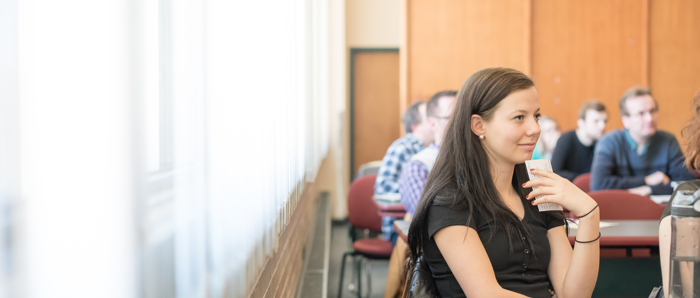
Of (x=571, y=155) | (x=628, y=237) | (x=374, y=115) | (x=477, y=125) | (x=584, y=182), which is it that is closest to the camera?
(x=477, y=125)

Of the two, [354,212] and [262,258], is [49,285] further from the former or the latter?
[354,212]

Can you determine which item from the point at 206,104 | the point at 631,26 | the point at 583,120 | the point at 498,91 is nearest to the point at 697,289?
the point at 498,91

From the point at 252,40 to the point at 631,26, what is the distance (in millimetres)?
6826

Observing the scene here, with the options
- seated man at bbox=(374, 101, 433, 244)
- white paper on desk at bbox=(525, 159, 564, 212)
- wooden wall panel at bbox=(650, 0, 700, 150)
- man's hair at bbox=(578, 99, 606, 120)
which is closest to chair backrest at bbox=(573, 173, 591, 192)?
man's hair at bbox=(578, 99, 606, 120)

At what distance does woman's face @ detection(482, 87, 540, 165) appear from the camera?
153 centimetres

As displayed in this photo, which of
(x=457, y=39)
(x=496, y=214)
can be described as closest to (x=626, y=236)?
(x=496, y=214)

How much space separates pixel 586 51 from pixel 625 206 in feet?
13.8

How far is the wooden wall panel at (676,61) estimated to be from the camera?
6949mm

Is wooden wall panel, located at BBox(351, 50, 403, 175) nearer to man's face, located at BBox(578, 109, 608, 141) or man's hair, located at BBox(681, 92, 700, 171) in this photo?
man's face, located at BBox(578, 109, 608, 141)

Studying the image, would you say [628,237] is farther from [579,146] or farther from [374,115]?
[374,115]

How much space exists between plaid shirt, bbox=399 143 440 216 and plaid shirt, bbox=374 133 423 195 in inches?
36.7

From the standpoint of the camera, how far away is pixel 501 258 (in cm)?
151

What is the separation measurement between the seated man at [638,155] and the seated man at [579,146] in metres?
0.58

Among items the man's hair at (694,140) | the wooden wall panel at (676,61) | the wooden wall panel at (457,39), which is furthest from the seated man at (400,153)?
the wooden wall panel at (676,61)
